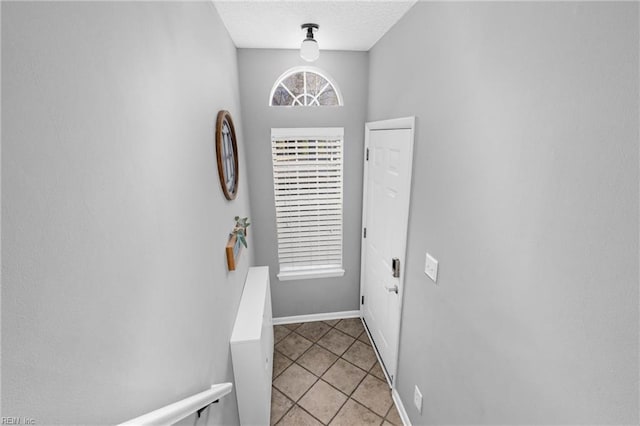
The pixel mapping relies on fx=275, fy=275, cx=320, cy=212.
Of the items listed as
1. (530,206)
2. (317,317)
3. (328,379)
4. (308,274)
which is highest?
(530,206)

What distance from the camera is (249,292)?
2.02 meters

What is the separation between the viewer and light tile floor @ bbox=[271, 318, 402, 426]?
1.98 m

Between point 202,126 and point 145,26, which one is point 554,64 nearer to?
point 145,26

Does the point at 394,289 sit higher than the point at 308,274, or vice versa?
the point at 394,289

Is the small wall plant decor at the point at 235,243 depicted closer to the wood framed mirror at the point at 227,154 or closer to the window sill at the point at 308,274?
the wood framed mirror at the point at 227,154

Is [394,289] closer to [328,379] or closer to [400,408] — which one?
[400,408]

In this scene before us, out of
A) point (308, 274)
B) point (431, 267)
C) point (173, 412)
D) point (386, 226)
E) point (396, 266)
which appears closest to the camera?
point (173, 412)

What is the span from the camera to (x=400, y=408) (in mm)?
1979

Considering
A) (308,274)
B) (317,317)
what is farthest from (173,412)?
(317,317)

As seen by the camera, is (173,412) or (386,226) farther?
(386,226)

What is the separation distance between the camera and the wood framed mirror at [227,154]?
151 cm

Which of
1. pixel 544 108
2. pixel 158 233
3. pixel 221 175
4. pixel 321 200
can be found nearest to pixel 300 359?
pixel 321 200

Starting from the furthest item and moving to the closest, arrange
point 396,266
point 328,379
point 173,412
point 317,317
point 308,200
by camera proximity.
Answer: point 317,317 → point 308,200 → point 328,379 → point 396,266 → point 173,412

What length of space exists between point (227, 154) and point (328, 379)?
1.94m
